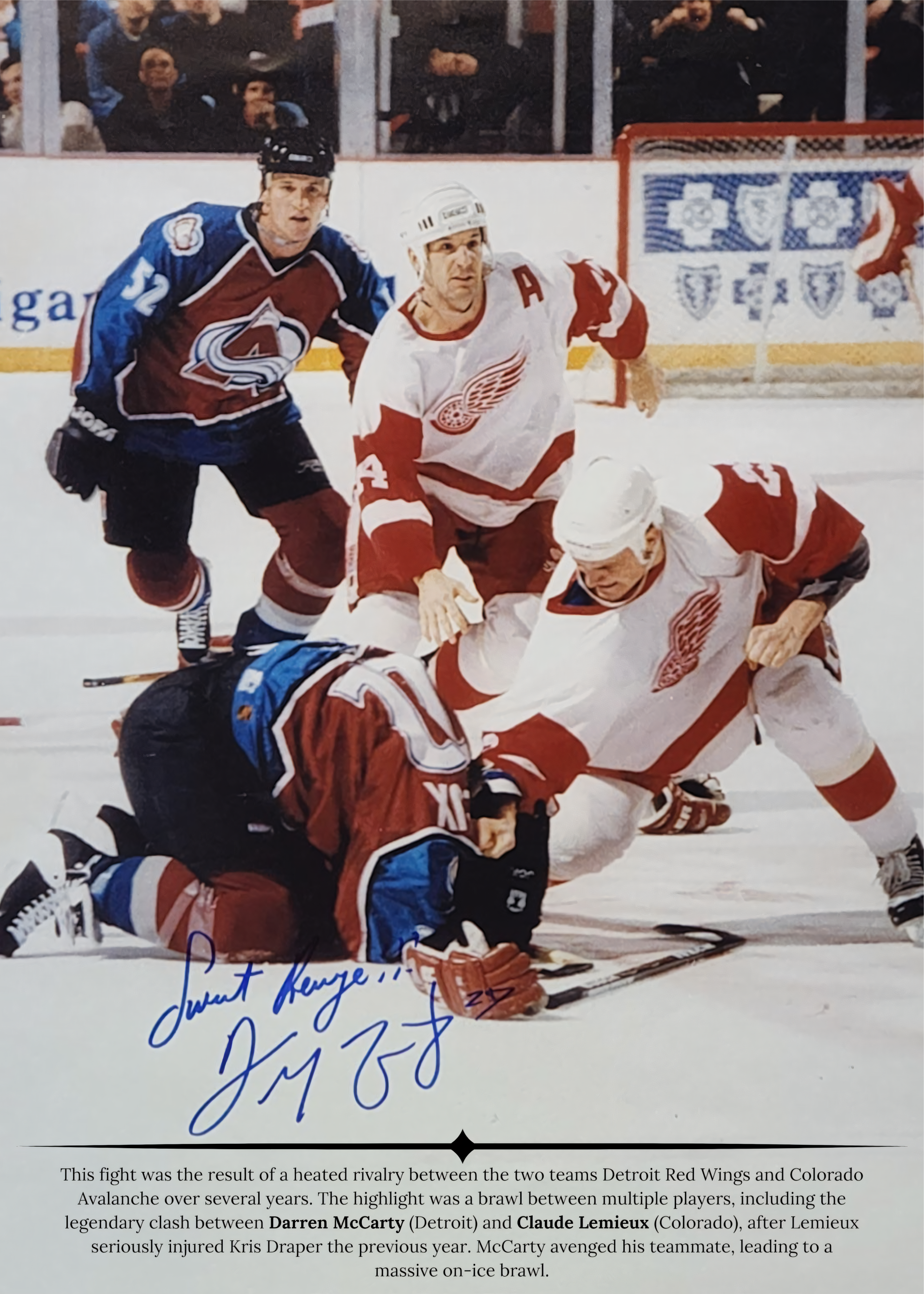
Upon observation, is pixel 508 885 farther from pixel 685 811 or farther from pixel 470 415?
pixel 470 415

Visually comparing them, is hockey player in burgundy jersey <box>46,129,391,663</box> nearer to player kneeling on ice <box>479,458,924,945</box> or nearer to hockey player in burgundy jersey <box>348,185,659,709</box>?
hockey player in burgundy jersey <box>348,185,659,709</box>

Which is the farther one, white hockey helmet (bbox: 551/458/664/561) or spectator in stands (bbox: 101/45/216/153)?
spectator in stands (bbox: 101/45/216/153)

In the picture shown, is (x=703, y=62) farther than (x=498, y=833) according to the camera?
Yes

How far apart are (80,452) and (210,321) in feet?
0.95

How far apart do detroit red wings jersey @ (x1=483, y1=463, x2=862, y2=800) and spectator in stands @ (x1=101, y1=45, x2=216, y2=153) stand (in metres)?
0.88

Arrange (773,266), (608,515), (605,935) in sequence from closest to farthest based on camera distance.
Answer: (608,515)
(605,935)
(773,266)

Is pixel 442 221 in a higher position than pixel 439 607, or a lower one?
higher

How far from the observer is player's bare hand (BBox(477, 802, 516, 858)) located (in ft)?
5.87

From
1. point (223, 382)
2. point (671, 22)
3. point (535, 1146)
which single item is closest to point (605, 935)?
point (535, 1146)

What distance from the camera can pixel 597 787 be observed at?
5.96ft

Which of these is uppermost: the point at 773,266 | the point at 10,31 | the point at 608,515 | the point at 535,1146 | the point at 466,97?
the point at 10,31

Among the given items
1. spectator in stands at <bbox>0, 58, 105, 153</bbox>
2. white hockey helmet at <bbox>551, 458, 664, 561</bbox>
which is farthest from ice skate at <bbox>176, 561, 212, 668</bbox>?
spectator in stands at <bbox>0, 58, 105, 153</bbox>

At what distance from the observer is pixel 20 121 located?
1894 mm

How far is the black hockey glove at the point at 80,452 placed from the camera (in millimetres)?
1877
